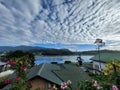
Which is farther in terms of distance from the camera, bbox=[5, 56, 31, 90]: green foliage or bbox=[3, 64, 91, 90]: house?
bbox=[3, 64, 91, 90]: house

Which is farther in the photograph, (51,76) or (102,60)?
(102,60)

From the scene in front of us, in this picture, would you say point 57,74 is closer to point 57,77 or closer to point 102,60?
point 57,77

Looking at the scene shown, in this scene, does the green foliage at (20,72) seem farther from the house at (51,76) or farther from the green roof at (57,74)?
the green roof at (57,74)

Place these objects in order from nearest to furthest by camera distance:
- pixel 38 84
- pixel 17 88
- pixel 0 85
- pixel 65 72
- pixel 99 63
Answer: pixel 17 88, pixel 38 84, pixel 65 72, pixel 0 85, pixel 99 63

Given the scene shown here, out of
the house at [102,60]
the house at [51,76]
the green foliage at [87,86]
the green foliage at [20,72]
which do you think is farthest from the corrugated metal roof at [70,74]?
the house at [102,60]

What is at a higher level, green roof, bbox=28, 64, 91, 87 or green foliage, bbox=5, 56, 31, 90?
A: green foliage, bbox=5, 56, 31, 90

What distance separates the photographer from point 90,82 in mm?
8117

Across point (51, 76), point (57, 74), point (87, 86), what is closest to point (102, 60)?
point (57, 74)

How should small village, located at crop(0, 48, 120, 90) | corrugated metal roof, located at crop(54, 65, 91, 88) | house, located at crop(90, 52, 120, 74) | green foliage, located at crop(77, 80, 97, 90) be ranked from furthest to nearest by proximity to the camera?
house, located at crop(90, 52, 120, 74)
corrugated metal roof, located at crop(54, 65, 91, 88)
small village, located at crop(0, 48, 120, 90)
green foliage, located at crop(77, 80, 97, 90)

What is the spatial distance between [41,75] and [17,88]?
15486mm

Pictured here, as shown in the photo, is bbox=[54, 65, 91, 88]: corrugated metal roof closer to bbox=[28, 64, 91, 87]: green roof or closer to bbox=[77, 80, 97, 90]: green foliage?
bbox=[28, 64, 91, 87]: green roof

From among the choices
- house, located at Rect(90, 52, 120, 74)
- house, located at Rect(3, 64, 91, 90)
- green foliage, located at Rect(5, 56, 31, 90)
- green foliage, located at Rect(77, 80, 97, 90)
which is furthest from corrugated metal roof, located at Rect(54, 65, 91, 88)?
house, located at Rect(90, 52, 120, 74)

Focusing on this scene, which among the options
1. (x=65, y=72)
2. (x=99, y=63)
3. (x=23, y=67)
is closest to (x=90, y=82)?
(x=23, y=67)

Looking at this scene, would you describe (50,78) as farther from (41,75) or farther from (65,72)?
(65,72)
